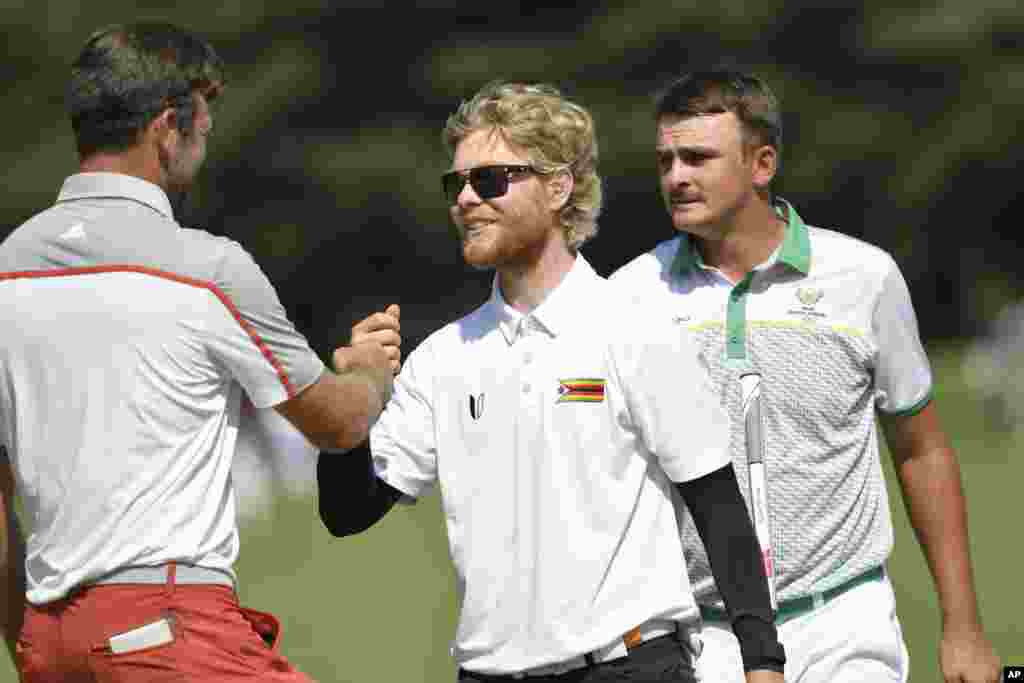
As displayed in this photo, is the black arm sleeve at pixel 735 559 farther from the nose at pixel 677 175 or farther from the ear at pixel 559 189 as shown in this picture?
the nose at pixel 677 175

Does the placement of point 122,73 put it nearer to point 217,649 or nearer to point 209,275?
point 209,275

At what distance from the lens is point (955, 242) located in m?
33.7

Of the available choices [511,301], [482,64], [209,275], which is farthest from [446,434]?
[482,64]

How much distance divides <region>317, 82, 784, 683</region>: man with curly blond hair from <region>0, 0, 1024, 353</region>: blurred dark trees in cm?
2444

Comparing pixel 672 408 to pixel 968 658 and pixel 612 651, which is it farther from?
pixel 968 658

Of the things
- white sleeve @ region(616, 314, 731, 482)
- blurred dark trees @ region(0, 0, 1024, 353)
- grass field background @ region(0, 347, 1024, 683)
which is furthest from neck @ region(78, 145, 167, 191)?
blurred dark trees @ region(0, 0, 1024, 353)

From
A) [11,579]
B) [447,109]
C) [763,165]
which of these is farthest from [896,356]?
[447,109]

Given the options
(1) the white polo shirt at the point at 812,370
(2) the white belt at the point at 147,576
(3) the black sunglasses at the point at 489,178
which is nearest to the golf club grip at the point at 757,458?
(1) the white polo shirt at the point at 812,370

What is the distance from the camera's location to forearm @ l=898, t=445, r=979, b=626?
5195 millimetres

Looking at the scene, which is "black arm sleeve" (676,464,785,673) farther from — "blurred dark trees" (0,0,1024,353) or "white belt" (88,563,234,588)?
"blurred dark trees" (0,0,1024,353)

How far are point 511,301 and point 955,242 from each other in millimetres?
29985

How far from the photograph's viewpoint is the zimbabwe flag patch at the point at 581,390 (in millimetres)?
4340

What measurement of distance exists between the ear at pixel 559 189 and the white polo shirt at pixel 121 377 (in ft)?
2.56

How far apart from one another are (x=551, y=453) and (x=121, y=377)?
910 mm
